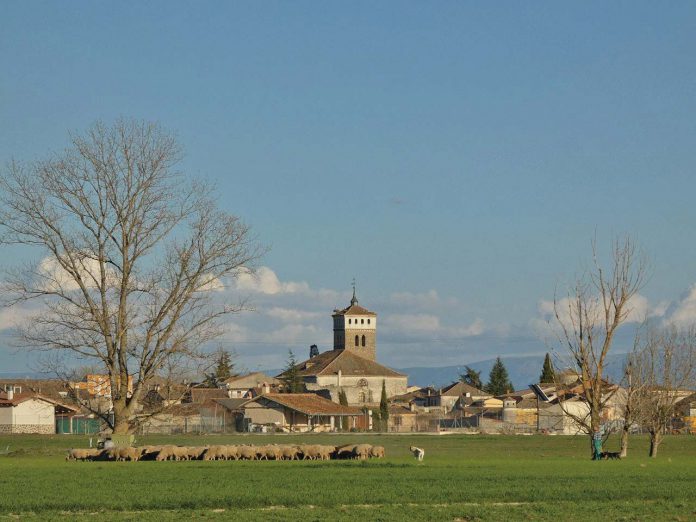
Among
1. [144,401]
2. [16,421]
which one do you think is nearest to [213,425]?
[16,421]

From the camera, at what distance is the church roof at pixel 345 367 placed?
164 metres

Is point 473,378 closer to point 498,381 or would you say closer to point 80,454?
point 498,381

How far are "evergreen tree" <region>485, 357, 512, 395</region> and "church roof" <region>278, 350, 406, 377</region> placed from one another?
60.6ft

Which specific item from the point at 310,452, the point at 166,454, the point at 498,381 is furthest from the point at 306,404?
the point at 498,381

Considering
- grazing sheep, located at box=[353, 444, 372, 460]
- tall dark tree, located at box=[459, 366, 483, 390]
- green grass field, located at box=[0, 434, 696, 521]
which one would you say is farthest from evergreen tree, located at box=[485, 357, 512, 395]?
green grass field, located at box=[0, 434, 696, 521]

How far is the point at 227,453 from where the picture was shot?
149ft

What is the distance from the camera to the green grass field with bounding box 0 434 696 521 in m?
23.3

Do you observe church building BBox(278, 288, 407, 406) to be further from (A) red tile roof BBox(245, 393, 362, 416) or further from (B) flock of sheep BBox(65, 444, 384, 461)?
(B) flock of sheep BBox(65, 444, 384, 461)

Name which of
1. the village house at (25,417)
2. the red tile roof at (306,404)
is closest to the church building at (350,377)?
the red tile roof at (306,404)

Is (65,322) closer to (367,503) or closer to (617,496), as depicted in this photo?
(367,503)

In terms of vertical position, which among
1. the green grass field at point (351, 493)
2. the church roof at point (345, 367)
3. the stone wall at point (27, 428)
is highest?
the church roof at point (345, 367)

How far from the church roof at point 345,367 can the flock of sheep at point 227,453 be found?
115 m

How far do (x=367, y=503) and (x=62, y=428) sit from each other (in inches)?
3250

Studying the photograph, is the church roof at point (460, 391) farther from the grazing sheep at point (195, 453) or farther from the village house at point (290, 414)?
the grazing sheep at point (195, 453)
